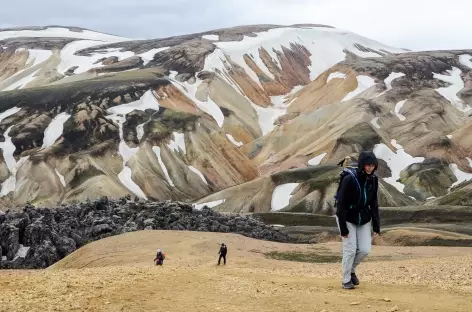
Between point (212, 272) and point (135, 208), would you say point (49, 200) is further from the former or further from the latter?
point (212, 272)

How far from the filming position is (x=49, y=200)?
10950 centimetres

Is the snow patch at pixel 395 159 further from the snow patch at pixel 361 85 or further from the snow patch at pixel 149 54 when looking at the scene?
the snow patch at pixel 149 54

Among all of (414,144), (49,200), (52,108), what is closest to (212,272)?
(49,200)

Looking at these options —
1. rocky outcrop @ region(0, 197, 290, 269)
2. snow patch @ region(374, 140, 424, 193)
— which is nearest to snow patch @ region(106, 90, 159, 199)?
rocky outcrop @ region(0, 197, 290, 269)

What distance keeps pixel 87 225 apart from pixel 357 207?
50836mm

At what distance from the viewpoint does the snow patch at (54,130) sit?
419 feet

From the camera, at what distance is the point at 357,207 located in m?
13.0

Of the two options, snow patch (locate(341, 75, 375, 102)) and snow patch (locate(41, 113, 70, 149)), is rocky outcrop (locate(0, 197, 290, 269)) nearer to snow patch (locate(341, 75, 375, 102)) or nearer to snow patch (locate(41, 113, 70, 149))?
snow patch (locate(41, 113, 70, 149))

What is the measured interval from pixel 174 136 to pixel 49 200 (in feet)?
110

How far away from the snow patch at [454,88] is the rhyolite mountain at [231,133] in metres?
0.34

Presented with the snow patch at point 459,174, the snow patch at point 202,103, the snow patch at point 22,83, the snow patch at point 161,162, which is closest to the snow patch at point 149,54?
the snow patch at point 202,103

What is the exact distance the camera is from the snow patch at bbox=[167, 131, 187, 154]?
5087 inches

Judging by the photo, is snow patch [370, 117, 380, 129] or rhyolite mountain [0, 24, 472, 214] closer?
rhyolite mountain [0, 24, 472, 214]

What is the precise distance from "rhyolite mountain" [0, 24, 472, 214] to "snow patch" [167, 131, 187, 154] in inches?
12.5
